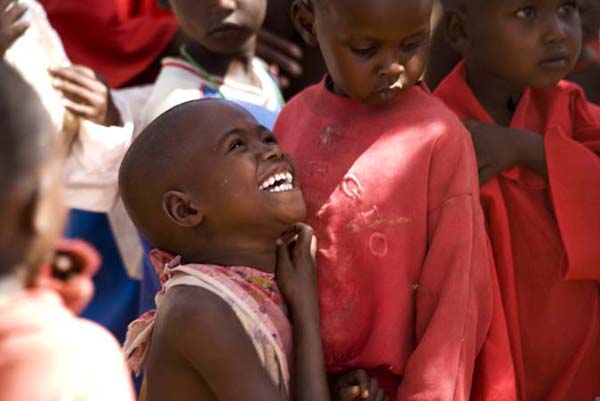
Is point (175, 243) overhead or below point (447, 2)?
below

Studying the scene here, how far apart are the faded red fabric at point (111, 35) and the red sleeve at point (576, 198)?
1666 mm

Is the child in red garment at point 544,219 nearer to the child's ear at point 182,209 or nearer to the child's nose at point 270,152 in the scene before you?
the child's nose at point 270,152

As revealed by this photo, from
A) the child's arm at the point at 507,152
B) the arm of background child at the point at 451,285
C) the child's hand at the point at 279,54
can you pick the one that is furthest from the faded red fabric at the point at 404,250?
the child's hand at the point at 279,54

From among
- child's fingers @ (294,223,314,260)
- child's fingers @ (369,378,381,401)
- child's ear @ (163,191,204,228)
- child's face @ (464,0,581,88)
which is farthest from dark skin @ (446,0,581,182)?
child's ear @ (163,191,204,228)

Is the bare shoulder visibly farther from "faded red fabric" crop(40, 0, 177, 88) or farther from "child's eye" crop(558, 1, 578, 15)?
"faded red fabric" crop(40, 0, 177, 88)

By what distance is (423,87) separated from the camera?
8.17ft

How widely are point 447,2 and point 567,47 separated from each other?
0.34 metres

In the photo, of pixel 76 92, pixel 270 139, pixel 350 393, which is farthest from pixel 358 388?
pixel 76 92

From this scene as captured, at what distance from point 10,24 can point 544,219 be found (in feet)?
4.66

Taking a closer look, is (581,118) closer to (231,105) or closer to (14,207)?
(231,105)

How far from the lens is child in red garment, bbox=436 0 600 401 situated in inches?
101

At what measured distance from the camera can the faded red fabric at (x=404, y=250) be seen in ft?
7.47

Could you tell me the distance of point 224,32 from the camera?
3.14 m

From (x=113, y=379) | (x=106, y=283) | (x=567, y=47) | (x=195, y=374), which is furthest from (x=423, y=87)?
(x=106, y=283)
